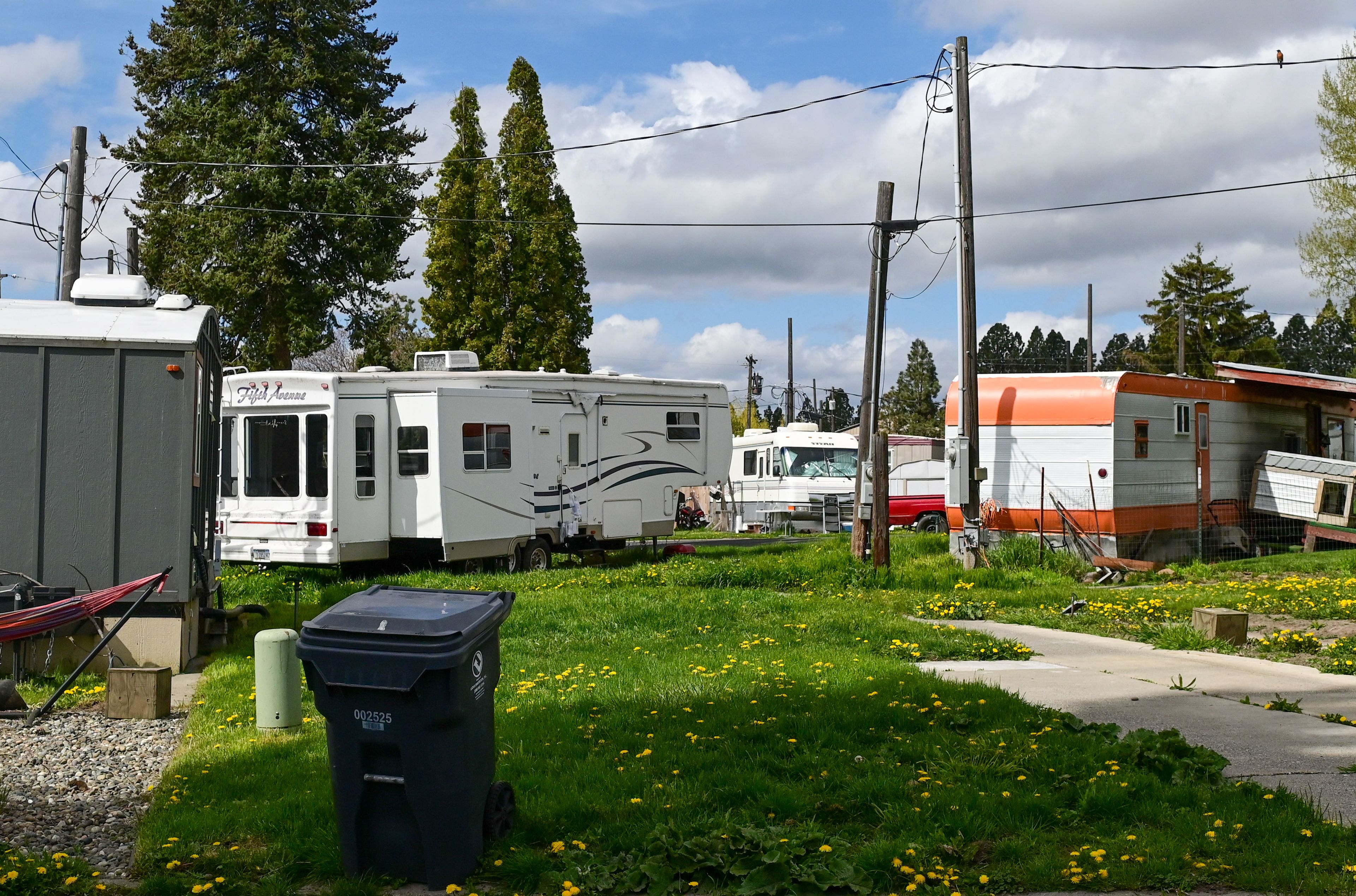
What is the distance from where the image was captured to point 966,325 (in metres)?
17.5

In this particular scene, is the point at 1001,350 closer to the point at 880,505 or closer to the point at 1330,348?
the point at 1330,348

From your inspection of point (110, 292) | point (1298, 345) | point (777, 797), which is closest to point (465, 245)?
point (110, 292)

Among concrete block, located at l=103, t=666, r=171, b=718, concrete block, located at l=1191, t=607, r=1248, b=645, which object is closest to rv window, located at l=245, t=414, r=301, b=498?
concrete block, located at l=103, t=666, r=171, b=718

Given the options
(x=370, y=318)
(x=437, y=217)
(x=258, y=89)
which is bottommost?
(x=370, y=318)

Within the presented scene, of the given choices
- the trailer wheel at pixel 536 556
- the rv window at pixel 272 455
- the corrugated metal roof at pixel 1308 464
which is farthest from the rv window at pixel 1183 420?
the rv window at pixel 272 455

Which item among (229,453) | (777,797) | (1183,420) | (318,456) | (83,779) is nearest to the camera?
(777,797)

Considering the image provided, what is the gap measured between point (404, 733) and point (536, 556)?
515 inches

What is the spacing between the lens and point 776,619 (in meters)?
12.0

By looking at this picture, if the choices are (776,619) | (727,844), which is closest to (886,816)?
(727,844)

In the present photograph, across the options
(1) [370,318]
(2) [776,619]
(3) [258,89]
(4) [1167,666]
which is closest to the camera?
(4) [1167,666]

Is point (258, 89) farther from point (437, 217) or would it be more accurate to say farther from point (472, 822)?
point (472, 822)

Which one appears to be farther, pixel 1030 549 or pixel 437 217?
pixel 437 217

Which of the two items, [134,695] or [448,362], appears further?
[448,362]

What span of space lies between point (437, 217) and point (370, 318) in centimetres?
378
